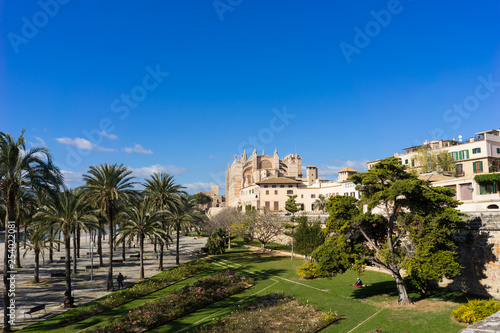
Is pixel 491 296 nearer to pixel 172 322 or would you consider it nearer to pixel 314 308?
pixel 314 308

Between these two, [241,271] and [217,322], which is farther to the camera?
[241,271]

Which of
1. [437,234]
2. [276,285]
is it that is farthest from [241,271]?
[437,234]

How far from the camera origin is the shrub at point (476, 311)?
1525 cm

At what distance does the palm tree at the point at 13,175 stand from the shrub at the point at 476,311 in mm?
24351

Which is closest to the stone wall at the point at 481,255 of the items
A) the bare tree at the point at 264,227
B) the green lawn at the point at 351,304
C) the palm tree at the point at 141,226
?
the green lawn at the point at 351,304

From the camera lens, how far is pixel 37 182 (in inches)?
776


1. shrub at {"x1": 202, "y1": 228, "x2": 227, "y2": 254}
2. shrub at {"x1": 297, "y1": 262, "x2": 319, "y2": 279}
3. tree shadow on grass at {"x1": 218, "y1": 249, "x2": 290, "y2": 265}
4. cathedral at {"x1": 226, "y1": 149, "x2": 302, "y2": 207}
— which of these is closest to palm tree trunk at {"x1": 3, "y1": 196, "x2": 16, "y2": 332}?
shrub at {"x1": 297, "y1": 262, "x2": 319, "y2": 279}

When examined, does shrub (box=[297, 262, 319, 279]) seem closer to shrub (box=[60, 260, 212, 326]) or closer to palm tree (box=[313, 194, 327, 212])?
shrub (box=[60, 260, 212, 326])

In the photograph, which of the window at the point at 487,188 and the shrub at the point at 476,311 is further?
the window at the point at 487,188

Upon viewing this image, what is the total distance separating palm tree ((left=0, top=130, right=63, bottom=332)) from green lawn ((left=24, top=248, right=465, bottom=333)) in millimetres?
4374

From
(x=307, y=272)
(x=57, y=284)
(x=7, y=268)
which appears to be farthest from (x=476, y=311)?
(x=57, y=284)

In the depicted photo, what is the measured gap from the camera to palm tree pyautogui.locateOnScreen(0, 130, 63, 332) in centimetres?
1817

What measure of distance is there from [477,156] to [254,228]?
39487 millimetres

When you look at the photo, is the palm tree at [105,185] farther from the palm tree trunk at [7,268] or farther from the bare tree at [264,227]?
the bare tree at [264,227]
